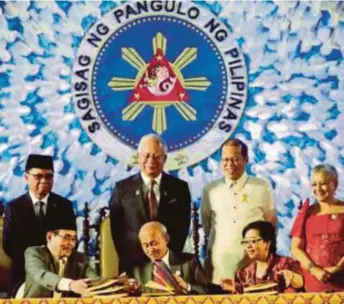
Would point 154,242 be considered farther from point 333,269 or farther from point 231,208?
point 333,269

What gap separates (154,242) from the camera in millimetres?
5027

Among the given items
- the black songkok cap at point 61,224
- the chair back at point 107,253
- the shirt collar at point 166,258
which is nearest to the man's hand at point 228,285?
the shirt collar at point 166,258

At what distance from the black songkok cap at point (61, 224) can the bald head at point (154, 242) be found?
1.12 ft

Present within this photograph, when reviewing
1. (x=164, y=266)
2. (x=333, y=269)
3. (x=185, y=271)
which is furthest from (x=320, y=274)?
(x=164, y=266)

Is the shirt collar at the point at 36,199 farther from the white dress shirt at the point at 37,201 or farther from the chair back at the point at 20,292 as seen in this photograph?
the chair back at the point at 20,292

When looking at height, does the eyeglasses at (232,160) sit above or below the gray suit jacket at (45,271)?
above

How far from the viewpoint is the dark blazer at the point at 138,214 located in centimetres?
504

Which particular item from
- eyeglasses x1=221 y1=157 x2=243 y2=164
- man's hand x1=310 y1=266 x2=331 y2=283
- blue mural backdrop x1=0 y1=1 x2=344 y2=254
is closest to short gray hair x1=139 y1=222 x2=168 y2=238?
blue mural backdrop x1=0 y1=1 x2=344 y2=254

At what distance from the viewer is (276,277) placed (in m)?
4.99

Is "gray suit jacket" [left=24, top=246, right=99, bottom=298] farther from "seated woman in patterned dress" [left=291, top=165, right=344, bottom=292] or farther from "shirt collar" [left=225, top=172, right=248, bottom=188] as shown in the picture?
"seated woman in patterned dress" [left=291, top=165, right=344, bottom=292]

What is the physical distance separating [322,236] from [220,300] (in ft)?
1.90

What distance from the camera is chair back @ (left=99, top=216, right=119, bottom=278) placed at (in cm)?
501

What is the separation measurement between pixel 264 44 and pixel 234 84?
0.25 m

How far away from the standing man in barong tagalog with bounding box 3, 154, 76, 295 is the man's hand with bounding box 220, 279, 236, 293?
769 millimetres
